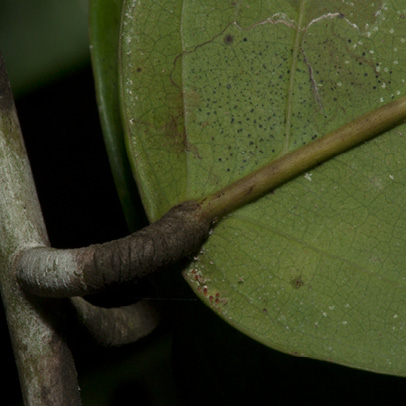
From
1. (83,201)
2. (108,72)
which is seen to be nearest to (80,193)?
(83,201)

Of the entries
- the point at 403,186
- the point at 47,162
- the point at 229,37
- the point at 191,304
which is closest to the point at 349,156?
the point at 403,186

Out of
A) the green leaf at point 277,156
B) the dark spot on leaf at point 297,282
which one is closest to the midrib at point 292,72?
the green leaf at point 277,156

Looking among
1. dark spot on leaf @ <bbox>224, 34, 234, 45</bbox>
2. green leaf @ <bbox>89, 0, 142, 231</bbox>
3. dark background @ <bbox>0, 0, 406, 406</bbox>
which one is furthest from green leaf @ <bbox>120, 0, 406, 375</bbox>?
dark background @ <bbox>0, 0, 406, 406</bbox>

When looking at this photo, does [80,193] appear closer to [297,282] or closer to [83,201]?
[83,201]

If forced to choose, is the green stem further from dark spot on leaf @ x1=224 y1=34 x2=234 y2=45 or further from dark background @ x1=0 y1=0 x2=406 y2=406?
dark background @ x1=0 y1=0 x2=406 y2=406

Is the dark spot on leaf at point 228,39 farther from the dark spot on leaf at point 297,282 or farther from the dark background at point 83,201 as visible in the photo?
the dark background at point 83,201
